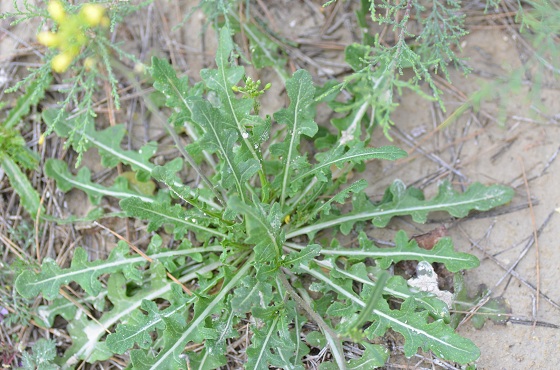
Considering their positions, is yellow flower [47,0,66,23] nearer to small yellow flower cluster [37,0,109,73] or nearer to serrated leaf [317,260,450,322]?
small yellow flower cluster [37,0,109,73]

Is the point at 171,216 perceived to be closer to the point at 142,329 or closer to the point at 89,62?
the point at 142,329

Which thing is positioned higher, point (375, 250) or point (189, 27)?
point (189, 27)

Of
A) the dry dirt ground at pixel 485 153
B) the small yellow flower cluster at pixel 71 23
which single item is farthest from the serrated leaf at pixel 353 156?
the small yellow flower cluster at pixel 71 23

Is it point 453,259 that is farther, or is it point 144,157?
point 144,157

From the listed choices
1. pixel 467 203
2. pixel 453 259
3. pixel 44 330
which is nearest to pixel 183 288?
pixel 44 330

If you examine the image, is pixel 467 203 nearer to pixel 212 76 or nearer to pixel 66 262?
pixel 212 76

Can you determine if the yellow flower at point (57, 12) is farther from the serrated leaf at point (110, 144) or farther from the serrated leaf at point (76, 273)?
the serrated leaf at point (76, 273)

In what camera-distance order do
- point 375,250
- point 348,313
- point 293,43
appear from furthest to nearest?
point 293,43 < point 375,250 < point 348,313

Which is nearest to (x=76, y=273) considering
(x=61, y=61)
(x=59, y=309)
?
(x=59, y=309)

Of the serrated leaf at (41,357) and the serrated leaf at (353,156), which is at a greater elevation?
the serrated leaf at (353,156)
